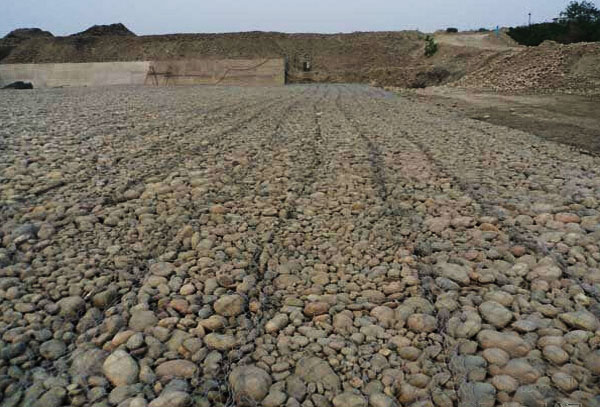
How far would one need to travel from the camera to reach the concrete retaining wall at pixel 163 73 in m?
31.3

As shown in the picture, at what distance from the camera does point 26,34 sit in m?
57.5

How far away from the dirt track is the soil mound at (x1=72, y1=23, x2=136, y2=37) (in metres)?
61.5

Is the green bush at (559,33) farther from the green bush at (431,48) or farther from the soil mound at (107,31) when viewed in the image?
the soil mound at (107,31)

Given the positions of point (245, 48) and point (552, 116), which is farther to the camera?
point (245, 48)

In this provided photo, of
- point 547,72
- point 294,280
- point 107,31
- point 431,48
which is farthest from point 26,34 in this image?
point 294,280

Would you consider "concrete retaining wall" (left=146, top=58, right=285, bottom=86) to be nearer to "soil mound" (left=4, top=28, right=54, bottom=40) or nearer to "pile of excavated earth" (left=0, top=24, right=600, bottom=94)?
"pile of excavated earth" (left=0, top=24, right=600, bottom=94)

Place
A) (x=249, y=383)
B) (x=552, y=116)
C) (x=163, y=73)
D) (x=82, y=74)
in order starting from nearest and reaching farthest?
(x=249, y=383), (x=552, y=116), (x=163, y=73), (x=82, y=74)

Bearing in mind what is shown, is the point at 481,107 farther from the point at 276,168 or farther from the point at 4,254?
the point at 4,254

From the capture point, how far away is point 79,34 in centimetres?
5603

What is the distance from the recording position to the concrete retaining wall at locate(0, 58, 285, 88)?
3127 cm

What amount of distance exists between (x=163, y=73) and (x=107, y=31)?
118 ft

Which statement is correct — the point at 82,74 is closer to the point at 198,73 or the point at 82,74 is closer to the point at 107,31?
the point at 198,73

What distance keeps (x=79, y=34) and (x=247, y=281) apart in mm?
65493

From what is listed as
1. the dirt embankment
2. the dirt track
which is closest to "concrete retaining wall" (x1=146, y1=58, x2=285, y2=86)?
the dirt embankment
